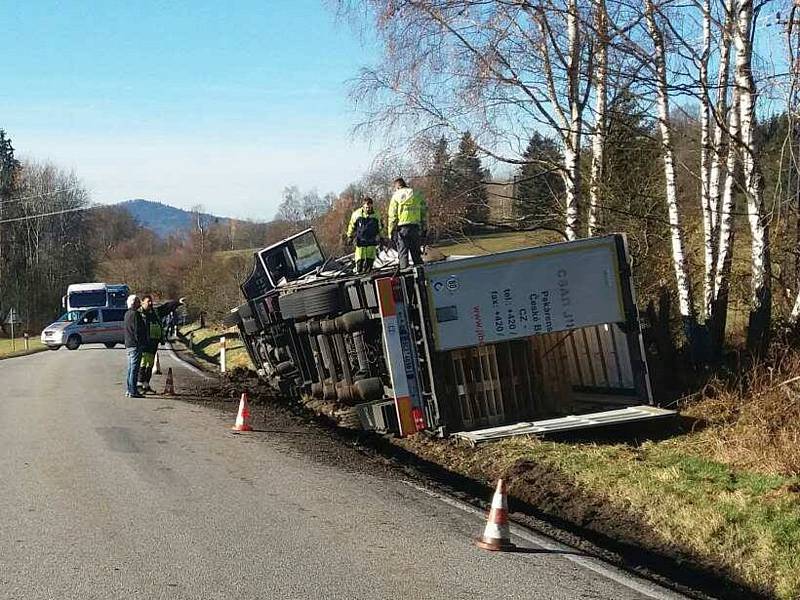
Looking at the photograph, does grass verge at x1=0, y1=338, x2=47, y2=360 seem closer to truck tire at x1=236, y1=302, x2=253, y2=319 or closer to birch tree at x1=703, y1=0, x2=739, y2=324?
truck tire at x1=236, y1=302, x2=253, y2=319

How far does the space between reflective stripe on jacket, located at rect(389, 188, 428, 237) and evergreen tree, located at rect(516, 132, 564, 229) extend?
2.13 m

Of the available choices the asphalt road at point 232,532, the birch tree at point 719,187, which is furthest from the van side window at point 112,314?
the birch tree at point 719,187

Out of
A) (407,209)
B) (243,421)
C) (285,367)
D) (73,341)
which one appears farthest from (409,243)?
(73,341)

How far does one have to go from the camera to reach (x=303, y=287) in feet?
41.7

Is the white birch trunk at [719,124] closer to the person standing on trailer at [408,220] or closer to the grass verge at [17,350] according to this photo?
the person standing on trailer at [408,220]

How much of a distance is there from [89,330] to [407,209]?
86.3 ft

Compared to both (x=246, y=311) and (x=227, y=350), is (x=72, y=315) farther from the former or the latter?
(x=246, y=311)

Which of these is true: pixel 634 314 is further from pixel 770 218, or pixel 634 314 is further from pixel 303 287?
pixel 303 287

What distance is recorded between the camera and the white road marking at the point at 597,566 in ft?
17.5

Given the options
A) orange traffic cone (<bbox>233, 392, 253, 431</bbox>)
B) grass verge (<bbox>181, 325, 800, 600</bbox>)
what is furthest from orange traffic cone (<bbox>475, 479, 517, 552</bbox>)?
orange traffic cone (<bbox>233, 392, 253, 431</bbox>)

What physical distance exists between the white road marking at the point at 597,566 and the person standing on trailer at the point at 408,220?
208 inches

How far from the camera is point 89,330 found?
35.3 m

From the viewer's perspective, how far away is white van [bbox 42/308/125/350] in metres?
A: 34.7

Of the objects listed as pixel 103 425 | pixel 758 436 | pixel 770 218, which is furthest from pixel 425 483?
pixel 770 218
